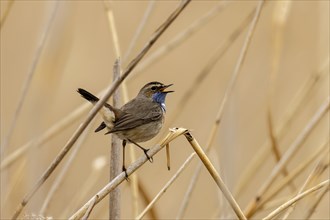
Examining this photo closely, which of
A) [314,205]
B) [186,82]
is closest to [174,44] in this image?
[314,205]

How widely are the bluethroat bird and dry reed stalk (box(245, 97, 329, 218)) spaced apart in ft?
1.79

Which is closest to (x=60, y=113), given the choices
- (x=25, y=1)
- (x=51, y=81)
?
(x=25, y=1)

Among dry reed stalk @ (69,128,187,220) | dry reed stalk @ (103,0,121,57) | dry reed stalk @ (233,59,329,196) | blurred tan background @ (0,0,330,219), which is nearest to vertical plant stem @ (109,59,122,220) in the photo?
dry reed stalk @ (69,128,187,220)

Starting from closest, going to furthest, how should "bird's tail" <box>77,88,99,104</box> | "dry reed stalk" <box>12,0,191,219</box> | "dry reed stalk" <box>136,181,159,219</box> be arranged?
"dry reed stalk" <box>12,0,191,219</box> < "bird's tail" <box>77,88,99,104</box> < "dry reed stalk" <box>136,181,159,219</box>

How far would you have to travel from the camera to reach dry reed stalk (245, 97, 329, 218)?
290 cm

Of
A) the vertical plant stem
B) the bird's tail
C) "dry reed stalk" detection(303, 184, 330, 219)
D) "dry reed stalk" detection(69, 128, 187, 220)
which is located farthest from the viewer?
"dry reed stalk" detection(303, 184, 330, 219)

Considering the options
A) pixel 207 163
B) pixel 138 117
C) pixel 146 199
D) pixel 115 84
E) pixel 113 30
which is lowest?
pixel 146 199

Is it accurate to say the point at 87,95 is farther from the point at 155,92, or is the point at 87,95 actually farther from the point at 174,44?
the point at 155,92

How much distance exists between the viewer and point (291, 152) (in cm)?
297

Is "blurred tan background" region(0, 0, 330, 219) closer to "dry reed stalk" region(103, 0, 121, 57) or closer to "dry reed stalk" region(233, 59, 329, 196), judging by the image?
"dry reed stalk" region(233, 59, 329, 196)

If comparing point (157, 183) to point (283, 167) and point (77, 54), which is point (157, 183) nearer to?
→ point (77, 54)

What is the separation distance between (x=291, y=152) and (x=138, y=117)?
2.31 ft

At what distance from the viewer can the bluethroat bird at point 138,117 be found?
292 cm

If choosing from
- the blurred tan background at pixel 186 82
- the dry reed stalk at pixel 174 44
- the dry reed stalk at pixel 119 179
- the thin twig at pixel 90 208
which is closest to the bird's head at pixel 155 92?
the dry reed stalk at pixel 174 44
